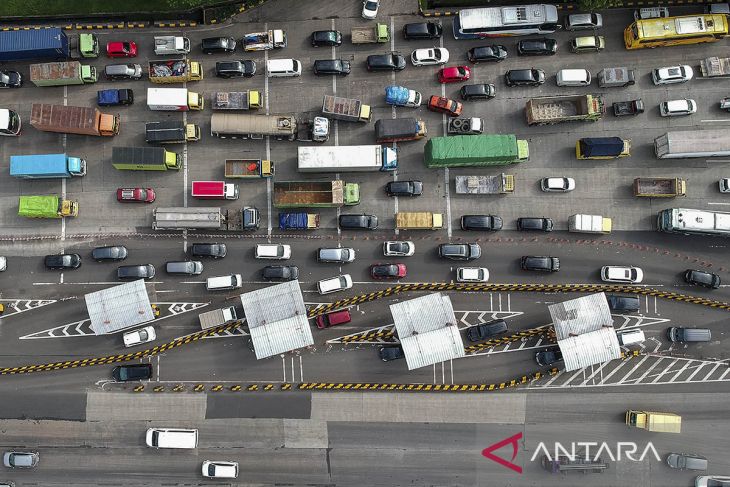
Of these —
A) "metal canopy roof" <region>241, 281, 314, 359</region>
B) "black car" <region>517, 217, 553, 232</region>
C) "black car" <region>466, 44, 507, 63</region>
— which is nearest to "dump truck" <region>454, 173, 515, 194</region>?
"black car" <region>517, 217, 553, 232</region>

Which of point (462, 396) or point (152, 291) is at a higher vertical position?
point (152, 291)

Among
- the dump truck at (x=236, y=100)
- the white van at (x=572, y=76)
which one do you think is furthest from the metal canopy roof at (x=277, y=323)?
the white van at (x=572, y=76)

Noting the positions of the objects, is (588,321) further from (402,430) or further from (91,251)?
(91,251)

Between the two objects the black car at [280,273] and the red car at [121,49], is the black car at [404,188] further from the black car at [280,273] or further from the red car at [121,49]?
the red car at [121,49]

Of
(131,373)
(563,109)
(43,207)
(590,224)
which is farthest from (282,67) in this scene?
(590,224)

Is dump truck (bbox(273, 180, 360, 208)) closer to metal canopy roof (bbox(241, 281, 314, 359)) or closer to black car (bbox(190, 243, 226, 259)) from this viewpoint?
black car (bbox(190, 243, 226, 259))

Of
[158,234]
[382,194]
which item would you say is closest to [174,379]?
[158,234]

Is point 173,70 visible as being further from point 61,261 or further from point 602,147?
point 602,147
